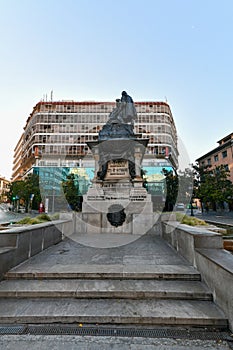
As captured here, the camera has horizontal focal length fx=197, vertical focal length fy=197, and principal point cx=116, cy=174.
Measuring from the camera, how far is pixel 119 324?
2.63 m

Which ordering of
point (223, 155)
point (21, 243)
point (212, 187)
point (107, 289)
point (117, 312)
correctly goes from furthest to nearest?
point (223, 155) → point (212, 187) → point (21, 243) → point (107, 289) → point (117, 312)

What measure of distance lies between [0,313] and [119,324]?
166cm

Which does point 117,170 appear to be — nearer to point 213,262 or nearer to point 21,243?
point 21,243

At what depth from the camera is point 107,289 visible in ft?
10.5

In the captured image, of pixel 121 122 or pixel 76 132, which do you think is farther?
pixel 76 132

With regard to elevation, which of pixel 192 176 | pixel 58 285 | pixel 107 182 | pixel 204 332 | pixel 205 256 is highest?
pixel 192 176

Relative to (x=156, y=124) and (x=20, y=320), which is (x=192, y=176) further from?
(x=20, y=320)

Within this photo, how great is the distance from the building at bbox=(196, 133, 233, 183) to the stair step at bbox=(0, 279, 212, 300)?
139 ft

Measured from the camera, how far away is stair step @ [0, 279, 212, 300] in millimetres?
3105

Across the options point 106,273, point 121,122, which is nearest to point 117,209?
point 106,273

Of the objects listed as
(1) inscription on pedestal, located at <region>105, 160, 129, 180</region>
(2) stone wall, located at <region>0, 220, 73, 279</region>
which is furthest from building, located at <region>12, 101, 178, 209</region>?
(2) stone wall, located at <region>0, 220, 73, 279</region>

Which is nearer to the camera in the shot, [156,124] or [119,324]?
[119,324]

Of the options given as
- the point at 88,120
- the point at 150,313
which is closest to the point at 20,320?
the point at 150,313

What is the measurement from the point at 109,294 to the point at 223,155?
52.3 m
